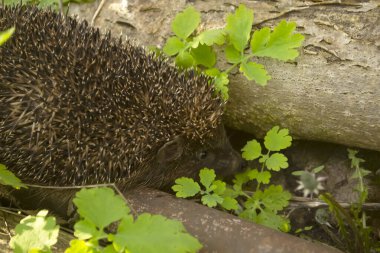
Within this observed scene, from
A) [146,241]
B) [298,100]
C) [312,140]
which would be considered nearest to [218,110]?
[298,100]

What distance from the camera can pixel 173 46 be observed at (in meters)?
4.26

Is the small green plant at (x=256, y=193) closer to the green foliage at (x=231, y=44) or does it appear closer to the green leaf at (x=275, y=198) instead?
the green leaf at (x=275, y=198)

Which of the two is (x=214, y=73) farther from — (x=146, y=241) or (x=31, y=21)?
(x=146, y=241)

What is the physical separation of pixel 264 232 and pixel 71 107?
1.50 m

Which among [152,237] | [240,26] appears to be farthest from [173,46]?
[152,237]

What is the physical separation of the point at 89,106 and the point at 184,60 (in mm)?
940

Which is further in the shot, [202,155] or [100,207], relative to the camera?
[202,155]

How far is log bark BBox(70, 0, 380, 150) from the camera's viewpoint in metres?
3.88

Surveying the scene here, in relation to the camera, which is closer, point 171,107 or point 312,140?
point 171,107

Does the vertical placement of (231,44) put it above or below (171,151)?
above

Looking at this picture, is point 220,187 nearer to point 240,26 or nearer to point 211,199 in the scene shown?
point 211,199

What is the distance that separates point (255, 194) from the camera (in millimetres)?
4180

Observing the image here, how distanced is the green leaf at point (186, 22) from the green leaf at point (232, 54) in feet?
1.00

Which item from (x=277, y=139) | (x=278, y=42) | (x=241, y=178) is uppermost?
(x=278, y=42)
